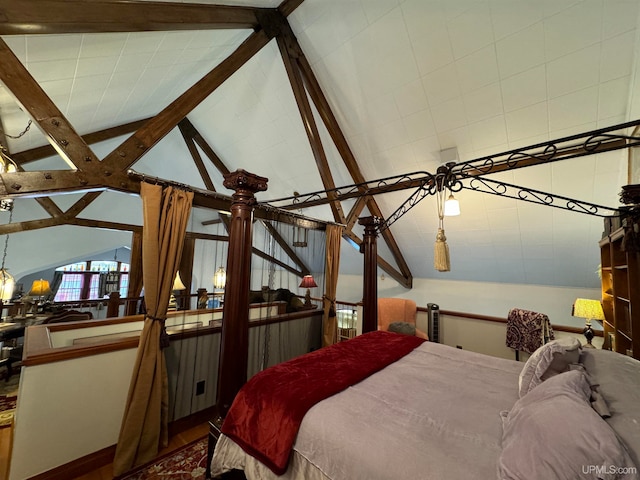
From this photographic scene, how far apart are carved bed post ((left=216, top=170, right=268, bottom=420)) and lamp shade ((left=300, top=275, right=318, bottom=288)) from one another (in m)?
1.63

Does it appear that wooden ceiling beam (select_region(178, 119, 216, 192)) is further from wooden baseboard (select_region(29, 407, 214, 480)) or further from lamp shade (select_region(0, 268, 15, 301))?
wooden baseboard (select_region(29, 407, 214, 480))

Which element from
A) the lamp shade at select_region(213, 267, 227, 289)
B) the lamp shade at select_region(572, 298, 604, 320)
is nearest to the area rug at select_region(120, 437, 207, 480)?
the lamp shade at select_region(213, 267, 227, 289)

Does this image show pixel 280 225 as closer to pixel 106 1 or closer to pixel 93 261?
pixel 106 1

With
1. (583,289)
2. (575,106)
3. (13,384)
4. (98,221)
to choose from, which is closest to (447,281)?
(583,289)

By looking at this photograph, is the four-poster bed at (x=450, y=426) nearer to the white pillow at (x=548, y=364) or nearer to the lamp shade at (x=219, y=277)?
the white pillow at (x=548, y=364)

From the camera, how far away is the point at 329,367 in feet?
5.88

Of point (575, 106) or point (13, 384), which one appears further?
point (13, 384)

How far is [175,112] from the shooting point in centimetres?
248

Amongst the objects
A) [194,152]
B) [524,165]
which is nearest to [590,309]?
[524,165]

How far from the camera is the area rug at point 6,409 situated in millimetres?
2290

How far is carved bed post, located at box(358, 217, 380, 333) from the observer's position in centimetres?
316

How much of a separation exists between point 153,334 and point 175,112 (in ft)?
6.61

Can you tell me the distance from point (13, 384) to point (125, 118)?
3.57 meters

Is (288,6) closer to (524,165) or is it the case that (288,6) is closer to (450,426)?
(524,165)
